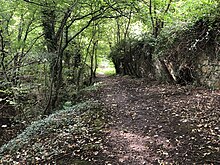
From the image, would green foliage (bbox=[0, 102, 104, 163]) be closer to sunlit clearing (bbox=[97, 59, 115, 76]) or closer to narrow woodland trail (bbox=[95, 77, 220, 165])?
narrow woodland trail (bbox=[95, 77, 220, 165])

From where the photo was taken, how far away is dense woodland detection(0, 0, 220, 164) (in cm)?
643

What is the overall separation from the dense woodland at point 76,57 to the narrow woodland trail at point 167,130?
17 cm

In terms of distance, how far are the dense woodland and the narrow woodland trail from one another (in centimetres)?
17

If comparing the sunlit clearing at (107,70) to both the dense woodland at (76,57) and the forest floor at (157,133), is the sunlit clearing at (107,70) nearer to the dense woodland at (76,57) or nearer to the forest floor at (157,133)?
the dense woodland at (76,57)

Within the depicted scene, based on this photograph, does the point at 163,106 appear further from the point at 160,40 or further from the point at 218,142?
the point at 160,40

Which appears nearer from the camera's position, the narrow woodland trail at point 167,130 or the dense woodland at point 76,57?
the narrow woodland trail at point 167,130

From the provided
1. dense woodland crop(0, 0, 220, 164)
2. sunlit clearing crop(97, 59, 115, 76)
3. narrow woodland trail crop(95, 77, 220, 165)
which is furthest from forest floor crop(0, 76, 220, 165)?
sunlit clearing crop(97, 59, 115, 76)

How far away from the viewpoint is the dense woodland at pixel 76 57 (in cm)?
643

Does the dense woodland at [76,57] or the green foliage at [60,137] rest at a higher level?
the dense woodland at [76,57]

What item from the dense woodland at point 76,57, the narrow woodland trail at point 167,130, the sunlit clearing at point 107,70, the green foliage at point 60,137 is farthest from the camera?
the sunlit clearing at point 107,70

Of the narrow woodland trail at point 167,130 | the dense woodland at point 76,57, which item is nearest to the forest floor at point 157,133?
the narrow woodland trail at point 167,130

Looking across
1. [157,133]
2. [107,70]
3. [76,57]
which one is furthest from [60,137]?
[107,70]

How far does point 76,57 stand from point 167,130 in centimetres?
955

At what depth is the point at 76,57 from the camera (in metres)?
13.4
